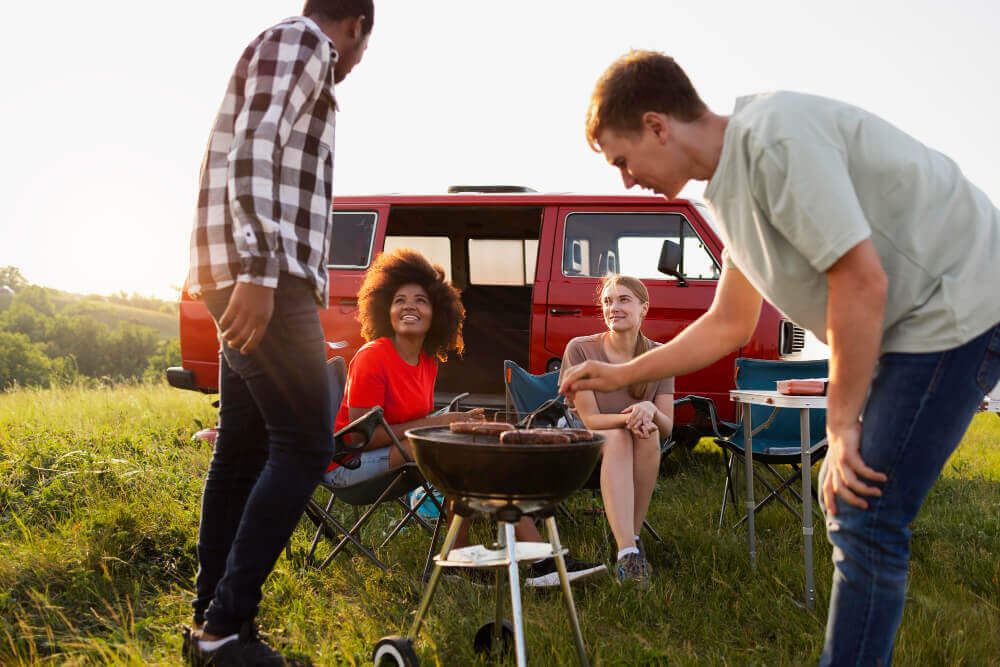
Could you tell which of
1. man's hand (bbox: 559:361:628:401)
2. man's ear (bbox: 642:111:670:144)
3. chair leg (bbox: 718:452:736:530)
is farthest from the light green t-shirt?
chair leg (bbox: 718:452:736:530)

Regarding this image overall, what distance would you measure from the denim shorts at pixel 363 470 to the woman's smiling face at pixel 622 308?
1239 mm

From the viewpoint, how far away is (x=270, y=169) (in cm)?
183

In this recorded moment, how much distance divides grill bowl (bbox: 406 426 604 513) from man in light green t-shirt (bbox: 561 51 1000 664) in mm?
616

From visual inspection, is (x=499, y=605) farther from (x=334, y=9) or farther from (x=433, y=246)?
(x=433, y=246)

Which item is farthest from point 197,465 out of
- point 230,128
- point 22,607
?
point 230,128

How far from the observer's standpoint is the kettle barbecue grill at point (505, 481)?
1755 millimetres

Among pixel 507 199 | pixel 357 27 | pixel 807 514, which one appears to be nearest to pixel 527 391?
pixel 807 514

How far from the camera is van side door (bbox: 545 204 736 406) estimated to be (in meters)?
4.80

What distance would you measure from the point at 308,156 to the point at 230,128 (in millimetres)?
210

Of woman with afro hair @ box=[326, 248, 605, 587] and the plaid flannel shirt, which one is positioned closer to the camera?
the plaid flannel shirt

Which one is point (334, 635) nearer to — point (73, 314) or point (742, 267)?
point (742, 267)

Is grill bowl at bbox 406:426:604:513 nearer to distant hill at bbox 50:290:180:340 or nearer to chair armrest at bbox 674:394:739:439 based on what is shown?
chair armrest at bbox 674:394:739:439

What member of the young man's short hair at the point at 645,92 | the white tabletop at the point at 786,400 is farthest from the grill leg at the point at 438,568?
the white tabletop at the point at 786,400

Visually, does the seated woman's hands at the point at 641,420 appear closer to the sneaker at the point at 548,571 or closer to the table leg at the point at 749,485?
the table leg at the point at 749,485
